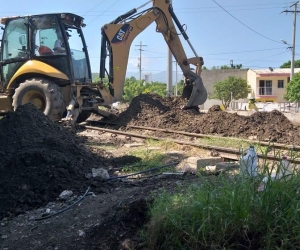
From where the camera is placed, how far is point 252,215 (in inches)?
116

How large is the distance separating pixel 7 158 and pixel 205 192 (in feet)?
11.1

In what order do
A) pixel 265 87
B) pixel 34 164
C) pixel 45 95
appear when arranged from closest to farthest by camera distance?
pixel 34 164, pixel 45 95, pixel 265 87

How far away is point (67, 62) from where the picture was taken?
463 inches

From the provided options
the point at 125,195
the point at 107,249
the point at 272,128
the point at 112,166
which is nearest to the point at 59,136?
the point at 112,166

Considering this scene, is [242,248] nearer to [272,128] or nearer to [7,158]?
[7,158]

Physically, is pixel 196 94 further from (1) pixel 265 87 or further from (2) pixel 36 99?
(1) pixel 265 87

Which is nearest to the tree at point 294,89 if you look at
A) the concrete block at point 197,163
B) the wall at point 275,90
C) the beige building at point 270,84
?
the beige building at point 270,84

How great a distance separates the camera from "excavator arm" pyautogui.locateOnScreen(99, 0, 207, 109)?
13.1 m

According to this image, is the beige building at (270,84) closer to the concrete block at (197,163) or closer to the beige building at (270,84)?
the beige building at (270,84)

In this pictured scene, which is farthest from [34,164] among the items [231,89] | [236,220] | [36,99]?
[231,89]

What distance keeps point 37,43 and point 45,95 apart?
1605 millimetres

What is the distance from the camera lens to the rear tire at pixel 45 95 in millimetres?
11164

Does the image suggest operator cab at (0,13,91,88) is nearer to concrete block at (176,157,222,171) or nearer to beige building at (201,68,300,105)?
concrete block at (176,157,222,171)

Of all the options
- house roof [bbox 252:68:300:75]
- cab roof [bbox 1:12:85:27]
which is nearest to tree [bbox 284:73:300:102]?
house roof [bbox 252:68:300:75]
